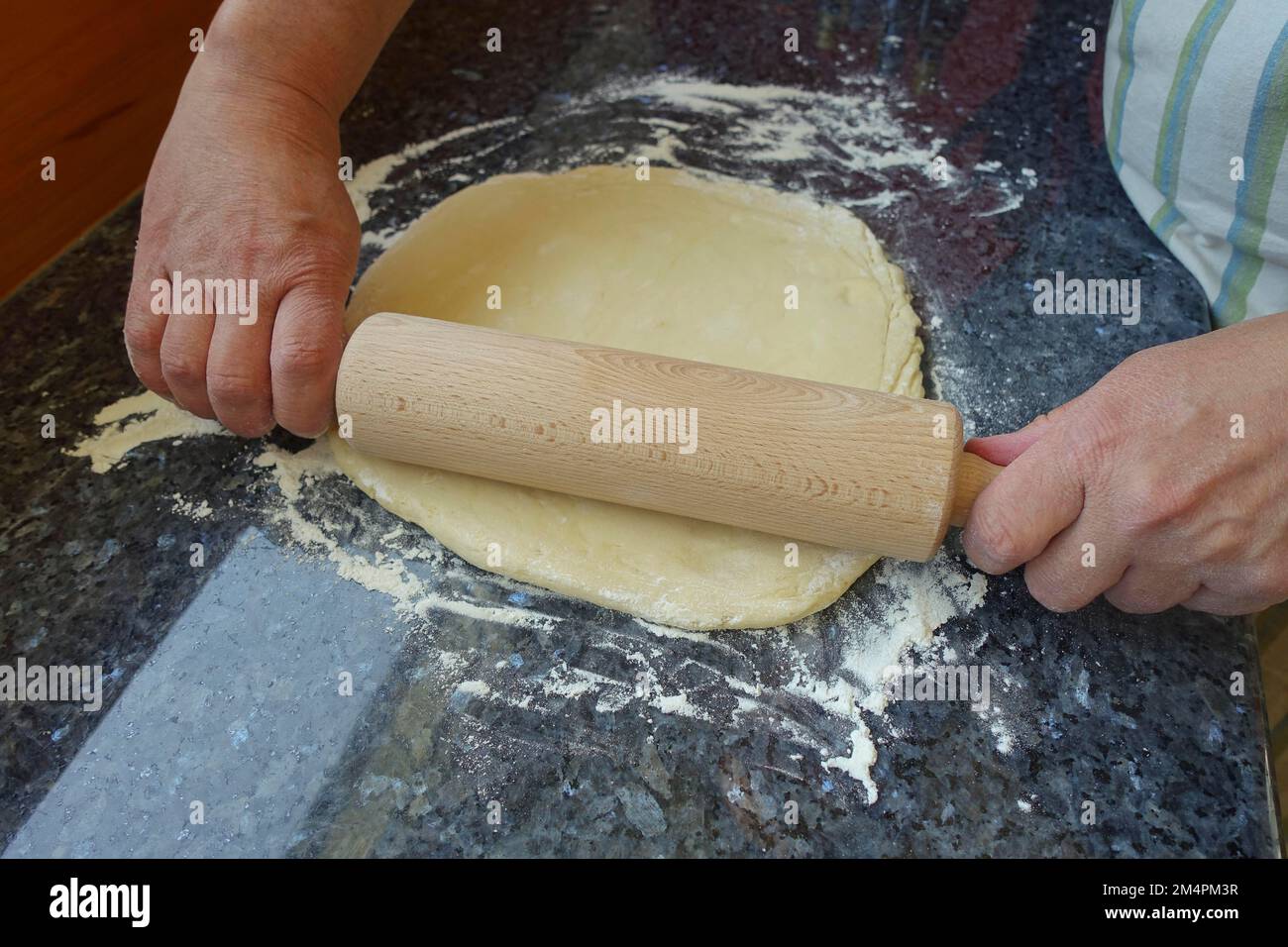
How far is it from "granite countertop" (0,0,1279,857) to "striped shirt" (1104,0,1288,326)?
8cm

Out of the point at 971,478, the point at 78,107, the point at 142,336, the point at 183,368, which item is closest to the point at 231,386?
the point at 183,368

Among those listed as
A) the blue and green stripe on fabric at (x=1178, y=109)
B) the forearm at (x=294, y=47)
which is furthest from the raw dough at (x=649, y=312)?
the blue and green stripe on fabric at (x=1178, y=109)

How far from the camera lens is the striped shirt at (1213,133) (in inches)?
63.1

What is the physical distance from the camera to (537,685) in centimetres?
141

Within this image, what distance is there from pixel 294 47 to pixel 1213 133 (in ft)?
5.54

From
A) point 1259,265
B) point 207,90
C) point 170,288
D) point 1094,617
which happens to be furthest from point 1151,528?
point 207,90

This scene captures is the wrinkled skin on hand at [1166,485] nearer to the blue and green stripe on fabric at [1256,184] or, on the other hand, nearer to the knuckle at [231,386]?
the blue and green stripe on fabric at [1256,184]

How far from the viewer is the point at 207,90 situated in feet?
5.56

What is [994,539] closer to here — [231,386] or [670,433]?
[670,433]

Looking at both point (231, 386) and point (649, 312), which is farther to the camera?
point (649, 312)

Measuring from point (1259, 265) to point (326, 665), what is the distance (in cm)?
181

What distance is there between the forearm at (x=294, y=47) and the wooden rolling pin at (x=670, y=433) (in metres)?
0.55

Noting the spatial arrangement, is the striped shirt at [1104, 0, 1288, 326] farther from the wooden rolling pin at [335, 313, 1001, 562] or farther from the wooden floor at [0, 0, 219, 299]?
the wooden floor at [0, 0, 219, 299]
